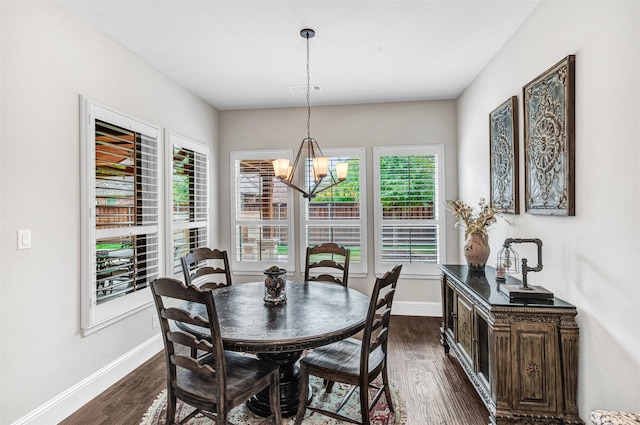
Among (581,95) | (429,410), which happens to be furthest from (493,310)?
(581,95)

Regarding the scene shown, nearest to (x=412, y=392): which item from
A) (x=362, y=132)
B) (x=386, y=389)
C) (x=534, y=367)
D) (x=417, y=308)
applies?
(x=386, y=389)

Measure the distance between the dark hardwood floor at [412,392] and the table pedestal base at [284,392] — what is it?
30.5 inches

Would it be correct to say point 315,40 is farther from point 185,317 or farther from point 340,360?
point 340,360

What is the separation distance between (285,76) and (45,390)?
129 inches

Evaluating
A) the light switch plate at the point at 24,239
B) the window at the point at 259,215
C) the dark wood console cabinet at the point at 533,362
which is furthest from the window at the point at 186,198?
the dark wood console cabinet at the point at 533,362

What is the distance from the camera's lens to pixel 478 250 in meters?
2.87

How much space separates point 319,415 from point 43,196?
2.33m

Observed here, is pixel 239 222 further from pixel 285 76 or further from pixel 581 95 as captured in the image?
pixel 581 95

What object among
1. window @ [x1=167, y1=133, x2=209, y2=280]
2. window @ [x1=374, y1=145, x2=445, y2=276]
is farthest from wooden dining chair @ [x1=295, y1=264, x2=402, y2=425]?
window @ [x1=374, y1=145, x2=445, y2=276]

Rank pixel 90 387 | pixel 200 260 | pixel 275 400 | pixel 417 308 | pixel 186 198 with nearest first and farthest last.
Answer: pixel 275 400 → pixel 90 387 → pixel 200 260 → pixel 186 198 → pixel 417 308

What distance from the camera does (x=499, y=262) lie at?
254 cm

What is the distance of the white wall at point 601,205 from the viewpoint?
1604 millimetres

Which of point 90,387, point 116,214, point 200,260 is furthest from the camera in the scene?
point 200,260

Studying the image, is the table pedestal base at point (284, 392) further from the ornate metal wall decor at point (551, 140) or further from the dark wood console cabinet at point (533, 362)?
the ornate metal wall decor at point (551, 140)
